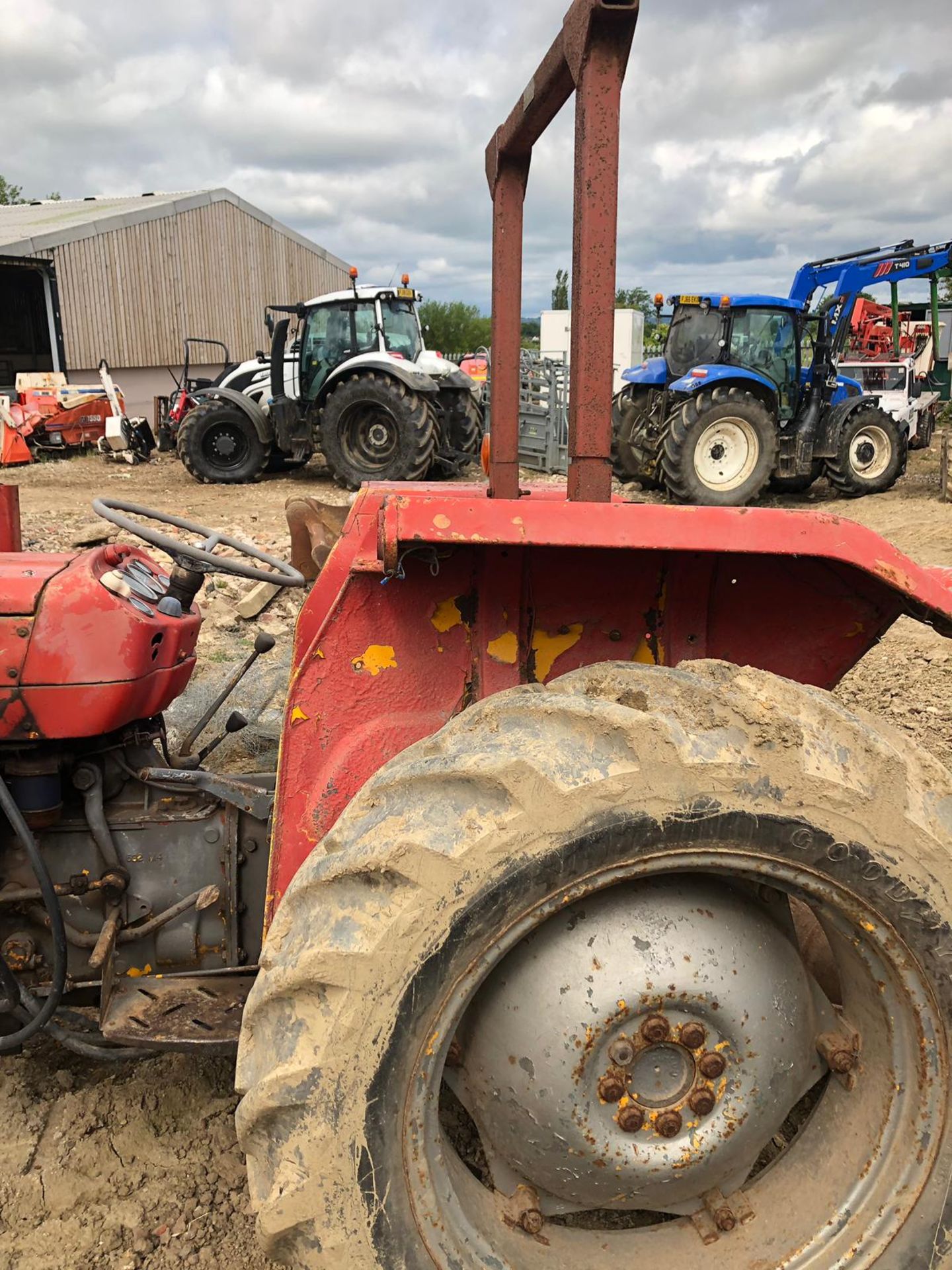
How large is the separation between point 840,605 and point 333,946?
1.09 m

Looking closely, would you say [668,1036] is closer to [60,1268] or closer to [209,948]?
[209,948]

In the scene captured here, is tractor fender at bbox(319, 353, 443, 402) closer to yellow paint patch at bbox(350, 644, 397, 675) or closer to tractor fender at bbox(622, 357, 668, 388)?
tractor fender at bbox(622, 357, 668, 388)

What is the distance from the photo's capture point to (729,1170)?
4.72 ft

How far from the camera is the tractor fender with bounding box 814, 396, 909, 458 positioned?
396 inches

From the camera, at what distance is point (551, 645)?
1.67 metres

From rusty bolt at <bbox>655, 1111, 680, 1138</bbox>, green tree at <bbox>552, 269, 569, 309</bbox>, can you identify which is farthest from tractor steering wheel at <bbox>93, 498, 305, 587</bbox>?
green tree at <bbox>552, 269, 569, 309</bbox>

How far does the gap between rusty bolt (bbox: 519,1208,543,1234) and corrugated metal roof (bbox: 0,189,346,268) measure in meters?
18.6

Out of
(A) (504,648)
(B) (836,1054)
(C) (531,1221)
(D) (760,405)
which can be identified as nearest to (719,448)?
(D) (760,405)

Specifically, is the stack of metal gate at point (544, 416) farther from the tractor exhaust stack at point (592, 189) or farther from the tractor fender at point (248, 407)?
the tractor exhaust stack at point (592, 189)

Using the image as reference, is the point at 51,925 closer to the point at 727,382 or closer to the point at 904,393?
the point at 727,382

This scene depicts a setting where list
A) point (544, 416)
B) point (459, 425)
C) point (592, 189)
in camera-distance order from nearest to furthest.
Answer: point (592, 189)
point (459, 425)
point (544, 416)

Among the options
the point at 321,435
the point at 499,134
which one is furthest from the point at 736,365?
the point at 499,134

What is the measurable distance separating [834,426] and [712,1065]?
9.81 meters

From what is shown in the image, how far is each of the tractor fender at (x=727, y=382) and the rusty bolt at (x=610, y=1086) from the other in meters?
8.62
